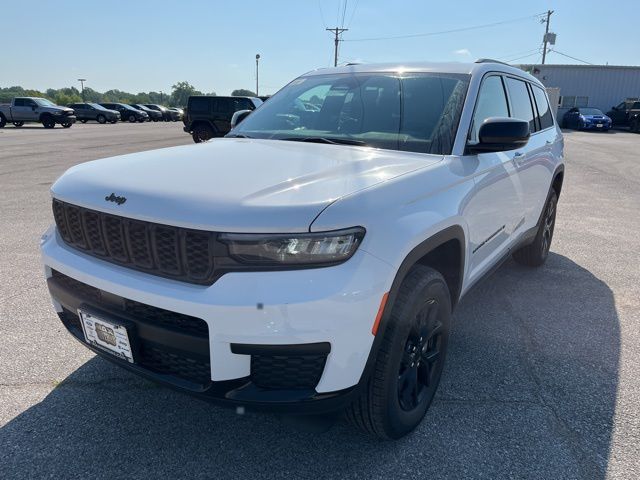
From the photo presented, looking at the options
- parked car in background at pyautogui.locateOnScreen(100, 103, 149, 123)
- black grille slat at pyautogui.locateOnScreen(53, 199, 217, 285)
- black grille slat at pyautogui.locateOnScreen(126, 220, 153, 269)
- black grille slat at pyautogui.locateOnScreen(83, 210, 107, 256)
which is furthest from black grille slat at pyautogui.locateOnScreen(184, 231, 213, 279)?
parked car in background at pyautogui.locateOnScreen(100, 103, 149, 123)

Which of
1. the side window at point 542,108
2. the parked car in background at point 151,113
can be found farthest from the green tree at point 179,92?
the side window at point 542,108

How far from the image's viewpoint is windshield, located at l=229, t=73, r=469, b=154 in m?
2.81

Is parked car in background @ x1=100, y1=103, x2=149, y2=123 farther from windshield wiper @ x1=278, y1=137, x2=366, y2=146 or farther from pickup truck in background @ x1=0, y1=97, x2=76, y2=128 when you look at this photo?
windshield wiper @ x1=278, y1=137, x2=366, y2=146

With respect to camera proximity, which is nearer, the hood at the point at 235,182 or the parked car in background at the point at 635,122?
the hood at the point at 235,182

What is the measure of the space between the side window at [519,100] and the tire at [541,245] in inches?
36.4

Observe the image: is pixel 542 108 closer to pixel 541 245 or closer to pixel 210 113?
pixel 541 245

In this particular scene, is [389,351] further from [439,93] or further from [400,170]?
[439,93]

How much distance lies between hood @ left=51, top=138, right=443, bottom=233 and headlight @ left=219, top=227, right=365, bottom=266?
4 centimetres

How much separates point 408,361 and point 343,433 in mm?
504

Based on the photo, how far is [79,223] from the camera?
7.40 feet

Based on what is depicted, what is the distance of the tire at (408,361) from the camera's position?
2.06m

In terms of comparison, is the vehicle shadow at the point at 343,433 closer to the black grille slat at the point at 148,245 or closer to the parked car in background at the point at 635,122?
the black grille slat at the point at 148,245

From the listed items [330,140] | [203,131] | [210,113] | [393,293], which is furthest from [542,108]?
[203,131]

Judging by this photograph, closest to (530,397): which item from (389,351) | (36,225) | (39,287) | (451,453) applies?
Answer: (451,453)
